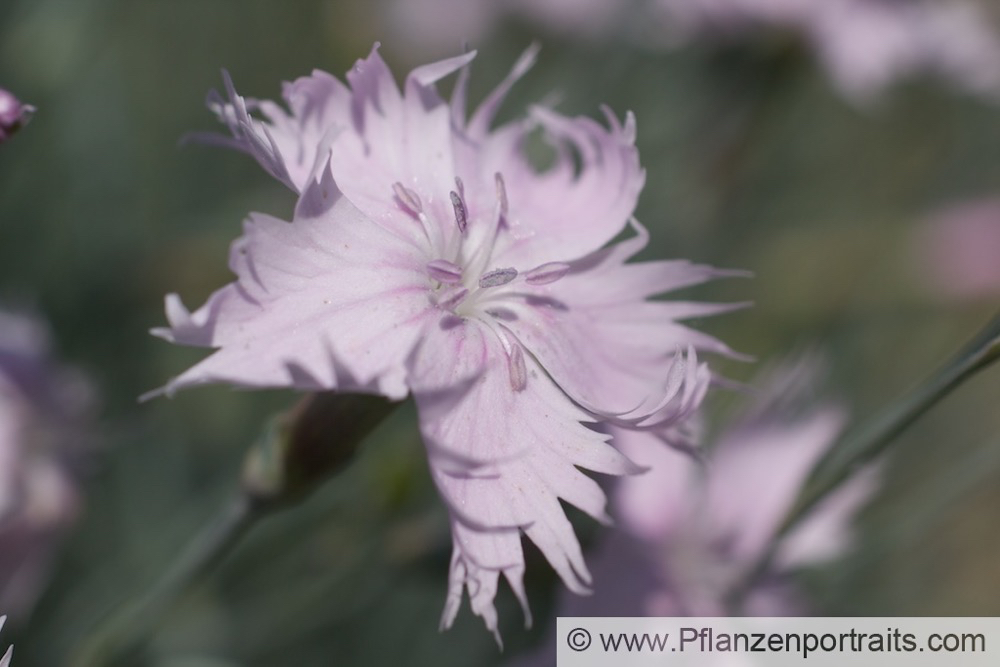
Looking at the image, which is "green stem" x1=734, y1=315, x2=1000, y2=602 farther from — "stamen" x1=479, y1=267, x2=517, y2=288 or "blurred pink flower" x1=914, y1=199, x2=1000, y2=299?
"blurred pink flower" x1=914, y1=199, x2=1000, y2=299

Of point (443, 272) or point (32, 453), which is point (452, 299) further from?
point (32, 453)

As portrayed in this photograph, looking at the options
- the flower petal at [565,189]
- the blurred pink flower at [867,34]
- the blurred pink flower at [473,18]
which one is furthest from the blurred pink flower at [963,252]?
the flower petal at [565,189]

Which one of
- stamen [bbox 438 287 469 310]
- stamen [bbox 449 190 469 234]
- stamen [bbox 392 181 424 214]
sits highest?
stamen [bbox 392 181 424 214]

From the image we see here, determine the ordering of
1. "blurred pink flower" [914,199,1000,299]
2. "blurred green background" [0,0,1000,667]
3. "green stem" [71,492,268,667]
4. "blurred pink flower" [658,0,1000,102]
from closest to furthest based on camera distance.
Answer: "green stem" [71,492,268,667]
"blurred green background" [0,0,1000,667]
"blurred pink flower" [658,0,1000,102]
"blurred pink flower" [914,199,1000,299]

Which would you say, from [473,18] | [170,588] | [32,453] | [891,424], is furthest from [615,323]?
[473,18]

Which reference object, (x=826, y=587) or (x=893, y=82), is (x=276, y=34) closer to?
(x=893, y=82)

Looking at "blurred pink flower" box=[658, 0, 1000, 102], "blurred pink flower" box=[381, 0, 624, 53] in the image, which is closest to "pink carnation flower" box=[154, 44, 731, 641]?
"blurred pink flower" box=[658, 0, 1000, 102]

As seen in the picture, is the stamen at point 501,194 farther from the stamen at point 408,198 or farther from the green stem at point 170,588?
the green stem at point 170,588
